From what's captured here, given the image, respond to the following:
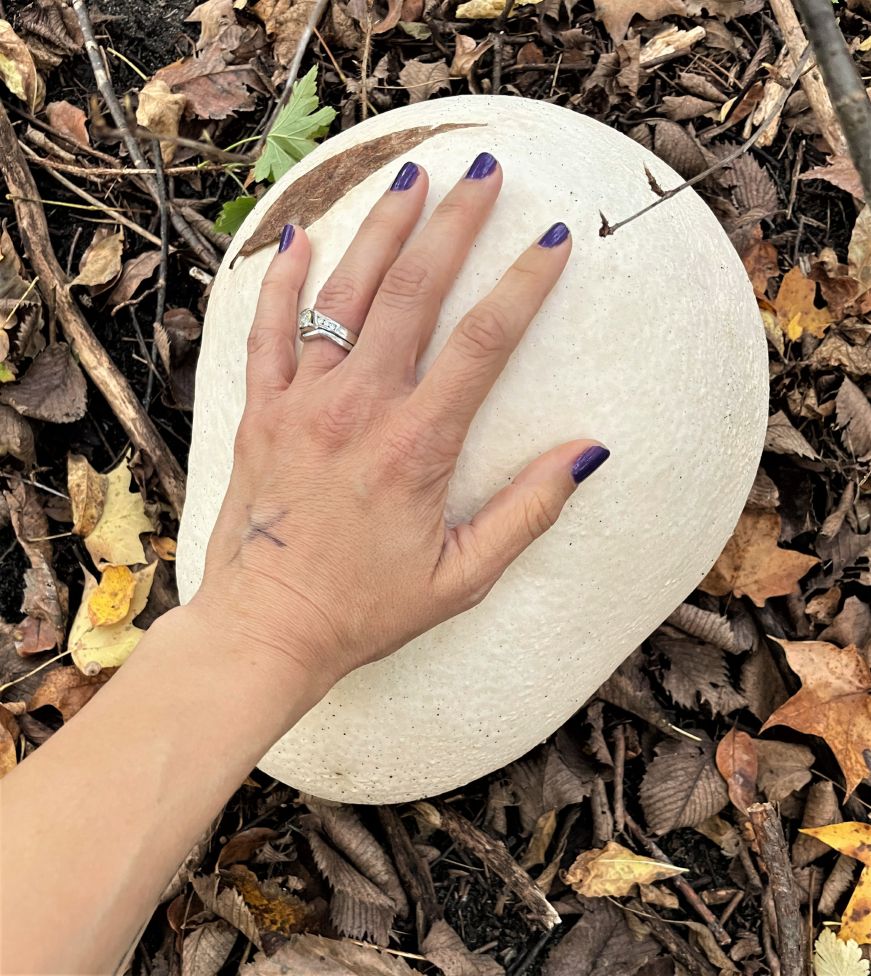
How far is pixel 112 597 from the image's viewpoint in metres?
2.55

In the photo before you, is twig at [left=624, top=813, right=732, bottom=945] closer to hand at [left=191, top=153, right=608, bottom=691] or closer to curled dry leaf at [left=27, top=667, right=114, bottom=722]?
hand at [left=191, top=153, right=608, bottom=691]

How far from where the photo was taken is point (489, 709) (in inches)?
73.9

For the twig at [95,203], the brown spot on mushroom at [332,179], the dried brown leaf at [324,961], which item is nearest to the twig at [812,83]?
the brown spot on mushroom at [332,179]

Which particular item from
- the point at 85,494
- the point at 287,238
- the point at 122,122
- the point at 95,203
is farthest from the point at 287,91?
the point at 85,494

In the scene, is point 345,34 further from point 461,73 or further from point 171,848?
point 171,848

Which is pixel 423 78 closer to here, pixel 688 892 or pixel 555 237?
pixel 555 237

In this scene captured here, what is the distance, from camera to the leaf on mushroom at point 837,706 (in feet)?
7.95

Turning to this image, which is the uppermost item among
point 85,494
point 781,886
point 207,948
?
point 85,494

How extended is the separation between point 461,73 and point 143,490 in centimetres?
186

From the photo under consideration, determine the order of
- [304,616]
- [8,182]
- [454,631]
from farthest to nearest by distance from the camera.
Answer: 1. [8,182]
2. [454,631]
3. [304,616]

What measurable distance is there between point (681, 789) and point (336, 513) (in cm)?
156

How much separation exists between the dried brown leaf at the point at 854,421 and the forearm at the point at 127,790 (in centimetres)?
206

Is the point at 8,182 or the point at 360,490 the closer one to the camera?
the point at 360,490

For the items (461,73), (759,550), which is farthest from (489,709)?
(461,73)
